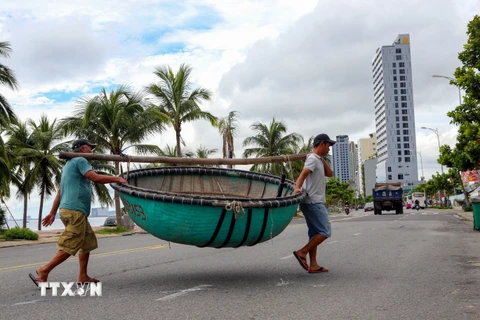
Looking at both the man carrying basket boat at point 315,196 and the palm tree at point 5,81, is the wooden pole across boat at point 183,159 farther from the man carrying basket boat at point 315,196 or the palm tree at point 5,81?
the palm tree at point 5,81

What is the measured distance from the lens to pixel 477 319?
4.39m

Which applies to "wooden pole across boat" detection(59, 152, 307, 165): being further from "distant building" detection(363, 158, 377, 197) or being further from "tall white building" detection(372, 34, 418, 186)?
"distant building" detection(363, 158, 377, 197)

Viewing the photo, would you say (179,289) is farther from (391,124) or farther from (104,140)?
(391,124)

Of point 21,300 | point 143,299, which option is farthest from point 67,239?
point 143,299

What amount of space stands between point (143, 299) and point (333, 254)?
5406 millimetres

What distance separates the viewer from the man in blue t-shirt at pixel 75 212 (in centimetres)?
588

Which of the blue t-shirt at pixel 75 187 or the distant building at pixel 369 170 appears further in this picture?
the distant building at pixel 369 170

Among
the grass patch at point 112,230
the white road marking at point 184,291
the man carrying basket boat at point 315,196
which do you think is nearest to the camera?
the white road marking at point 184,291

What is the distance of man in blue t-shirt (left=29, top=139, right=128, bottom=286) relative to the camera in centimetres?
588

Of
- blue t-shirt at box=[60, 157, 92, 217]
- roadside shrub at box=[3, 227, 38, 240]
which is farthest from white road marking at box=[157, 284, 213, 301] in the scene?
roadside shrub at box=[3, 227, 38, 240]

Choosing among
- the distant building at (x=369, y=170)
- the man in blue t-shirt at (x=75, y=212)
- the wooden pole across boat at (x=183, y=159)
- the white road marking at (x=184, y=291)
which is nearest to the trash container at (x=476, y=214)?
the wooden pole across boat at (x=183, y=159)

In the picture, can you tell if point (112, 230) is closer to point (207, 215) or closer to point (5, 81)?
point (5, 81)

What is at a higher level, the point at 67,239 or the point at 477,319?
the point at 67,239

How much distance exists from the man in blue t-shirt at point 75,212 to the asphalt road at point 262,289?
0.41m
